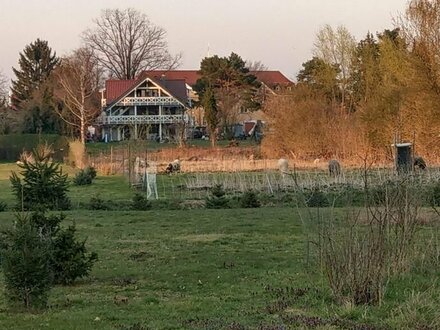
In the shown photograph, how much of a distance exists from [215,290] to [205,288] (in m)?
0.19

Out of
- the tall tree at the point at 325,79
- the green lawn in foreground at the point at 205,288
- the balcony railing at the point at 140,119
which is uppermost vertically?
the tall tree at the point at 325,79

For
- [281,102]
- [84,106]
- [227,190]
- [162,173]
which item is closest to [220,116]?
[84,106]

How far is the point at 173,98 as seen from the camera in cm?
8131

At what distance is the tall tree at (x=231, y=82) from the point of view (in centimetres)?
7038

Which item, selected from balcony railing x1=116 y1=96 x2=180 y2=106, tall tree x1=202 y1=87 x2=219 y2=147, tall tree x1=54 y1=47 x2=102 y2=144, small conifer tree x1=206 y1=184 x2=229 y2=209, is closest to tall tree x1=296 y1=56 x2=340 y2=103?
tall tree x1=202 y1=87 x2=219 y2=147

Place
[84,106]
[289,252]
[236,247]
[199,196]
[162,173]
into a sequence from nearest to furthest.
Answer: [289,252]
[236,247]
[199,196]
[162,173]
[84,106]

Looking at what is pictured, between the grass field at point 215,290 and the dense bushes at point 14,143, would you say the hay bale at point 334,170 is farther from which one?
the dense bushes at point 14,143

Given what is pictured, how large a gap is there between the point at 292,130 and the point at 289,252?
32482 millimetres

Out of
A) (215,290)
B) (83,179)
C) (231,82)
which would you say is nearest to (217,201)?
(215,290)

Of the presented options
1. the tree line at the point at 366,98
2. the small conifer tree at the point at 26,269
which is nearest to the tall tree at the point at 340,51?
the tree line at the point at 366,98

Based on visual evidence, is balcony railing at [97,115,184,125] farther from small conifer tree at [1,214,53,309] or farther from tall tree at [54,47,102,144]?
small conifer tree at [1,214,53,309]

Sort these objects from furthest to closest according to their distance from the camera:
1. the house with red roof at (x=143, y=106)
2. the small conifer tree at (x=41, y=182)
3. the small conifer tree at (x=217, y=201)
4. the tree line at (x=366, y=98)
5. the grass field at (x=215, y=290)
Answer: the house with red roof at (x=143, y=106) → the tree line at (x=366, y=98) → the small conifer tree at (x=217, y=201) → the small conifer tree at (x=41, y=182) → the grass field at (x=215, y=290)

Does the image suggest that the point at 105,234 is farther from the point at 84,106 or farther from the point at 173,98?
the point at 173,98

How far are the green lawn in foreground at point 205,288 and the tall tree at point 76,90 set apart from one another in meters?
52.2
